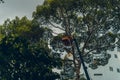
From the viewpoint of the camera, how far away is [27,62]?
37094 mm

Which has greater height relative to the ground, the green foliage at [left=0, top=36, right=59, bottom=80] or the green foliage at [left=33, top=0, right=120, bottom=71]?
the green foliage at [left=33, top=0, right=120, bottom=71]

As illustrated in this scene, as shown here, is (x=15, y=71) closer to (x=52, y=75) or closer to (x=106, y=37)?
(x=52, y=75)

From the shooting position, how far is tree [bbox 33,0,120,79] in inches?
1468

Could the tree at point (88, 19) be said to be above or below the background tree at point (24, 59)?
above

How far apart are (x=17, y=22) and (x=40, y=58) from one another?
681 centimetres

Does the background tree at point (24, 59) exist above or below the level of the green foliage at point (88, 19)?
below

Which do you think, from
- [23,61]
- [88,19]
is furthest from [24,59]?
[88,19]

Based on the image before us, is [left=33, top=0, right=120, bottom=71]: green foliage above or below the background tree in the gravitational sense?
above

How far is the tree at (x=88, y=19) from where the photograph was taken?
3728cm

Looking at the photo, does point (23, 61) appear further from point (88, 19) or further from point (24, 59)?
point (88, 19)

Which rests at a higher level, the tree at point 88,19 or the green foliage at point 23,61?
the tree at point 88,19

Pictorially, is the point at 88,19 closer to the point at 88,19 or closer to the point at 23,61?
the point at 88,19

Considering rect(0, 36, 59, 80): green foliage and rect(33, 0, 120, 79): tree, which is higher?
rect(33, 0, 120, 79): tree

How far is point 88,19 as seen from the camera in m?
37.8
